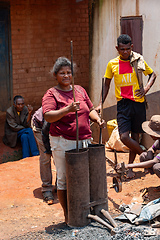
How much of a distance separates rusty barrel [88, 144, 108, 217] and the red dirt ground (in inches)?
18.3

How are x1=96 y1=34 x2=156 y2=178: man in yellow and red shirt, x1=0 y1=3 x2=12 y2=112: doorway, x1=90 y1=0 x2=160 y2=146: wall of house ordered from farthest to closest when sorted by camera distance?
x1=0 y1=3 x2=12 y2=112: doorway < x1=90 y1=0 x2=160 y2=146: wall of house < x1=96 y1=34 x2=156 y2=178: man in yellow and red shirt

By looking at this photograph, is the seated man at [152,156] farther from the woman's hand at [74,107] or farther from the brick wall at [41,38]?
the brick wall at [41,38]

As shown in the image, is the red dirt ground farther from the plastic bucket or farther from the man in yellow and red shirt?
the plastic bucket

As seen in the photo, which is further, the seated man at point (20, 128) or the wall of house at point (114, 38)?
the seated man at point (20, 128)

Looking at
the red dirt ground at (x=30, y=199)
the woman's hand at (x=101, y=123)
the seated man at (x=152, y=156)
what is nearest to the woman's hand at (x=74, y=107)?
the woman's hand at (x=101, y=123)

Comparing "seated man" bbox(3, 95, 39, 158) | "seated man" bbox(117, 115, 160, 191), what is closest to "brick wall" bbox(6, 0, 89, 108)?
"seated man" bbox(3, 95, 39, 158)

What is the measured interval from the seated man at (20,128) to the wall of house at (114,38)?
1553 mm

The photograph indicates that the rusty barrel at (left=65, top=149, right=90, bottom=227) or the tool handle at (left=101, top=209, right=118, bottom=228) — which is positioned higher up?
the rusty barrel at (left=65, top=149, right=90, bottom=227)

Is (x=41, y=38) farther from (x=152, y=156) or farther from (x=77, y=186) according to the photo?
(x=77, y=186)

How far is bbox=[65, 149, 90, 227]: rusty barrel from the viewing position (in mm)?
4156

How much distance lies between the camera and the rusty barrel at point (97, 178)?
14.3ft

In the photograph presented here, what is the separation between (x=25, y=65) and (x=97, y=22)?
114 inches

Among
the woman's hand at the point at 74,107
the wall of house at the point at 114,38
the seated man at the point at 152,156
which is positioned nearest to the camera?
the woman's hand at the point at 74,107

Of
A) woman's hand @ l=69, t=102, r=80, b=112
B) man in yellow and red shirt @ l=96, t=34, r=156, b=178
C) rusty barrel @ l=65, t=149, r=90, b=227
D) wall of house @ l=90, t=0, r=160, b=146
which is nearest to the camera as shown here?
woman's hand @ l=69, t=102, r=80, b=112
